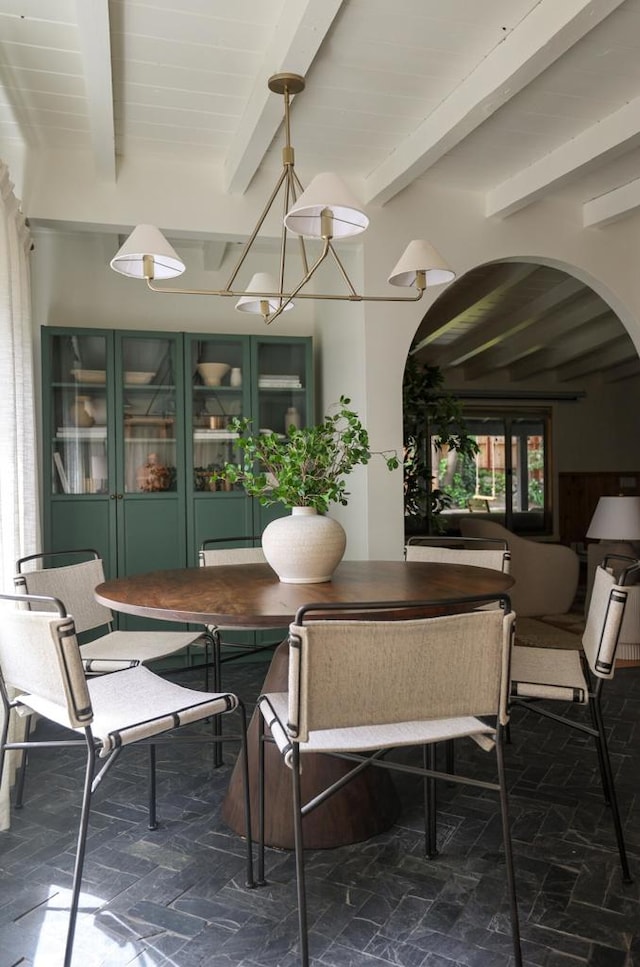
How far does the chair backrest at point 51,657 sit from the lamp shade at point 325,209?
54.0 inches

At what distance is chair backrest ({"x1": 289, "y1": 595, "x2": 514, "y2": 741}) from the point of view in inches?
63.5

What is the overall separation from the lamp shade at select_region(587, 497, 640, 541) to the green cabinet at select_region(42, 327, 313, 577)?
2131 mm

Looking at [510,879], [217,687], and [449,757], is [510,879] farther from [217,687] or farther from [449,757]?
[217,687]

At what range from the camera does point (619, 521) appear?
4820 millimetres

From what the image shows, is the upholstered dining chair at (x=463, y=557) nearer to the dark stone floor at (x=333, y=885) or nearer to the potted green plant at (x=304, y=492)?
the dark stone floor at (x=333, y=885)

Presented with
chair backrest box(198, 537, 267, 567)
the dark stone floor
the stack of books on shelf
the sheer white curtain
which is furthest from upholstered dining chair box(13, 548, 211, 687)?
the stack of books on shelf

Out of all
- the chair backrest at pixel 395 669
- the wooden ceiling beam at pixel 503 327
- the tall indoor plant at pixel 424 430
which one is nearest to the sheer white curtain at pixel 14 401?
the chair backrest at pixel 395 669

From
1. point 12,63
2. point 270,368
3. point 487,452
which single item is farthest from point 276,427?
point 487,452

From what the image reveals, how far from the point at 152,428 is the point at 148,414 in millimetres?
91

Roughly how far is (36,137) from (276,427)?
2.10 m

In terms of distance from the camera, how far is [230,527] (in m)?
4.59

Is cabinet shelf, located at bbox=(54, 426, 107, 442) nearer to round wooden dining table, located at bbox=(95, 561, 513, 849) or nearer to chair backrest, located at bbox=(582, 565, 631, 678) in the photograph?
round wooden dining table, located at bbox=(95, 561, 513, 849)

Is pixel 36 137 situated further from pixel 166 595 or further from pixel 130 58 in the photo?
pixel 166 595

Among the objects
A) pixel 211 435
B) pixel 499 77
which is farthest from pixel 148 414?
pixel 499 77
